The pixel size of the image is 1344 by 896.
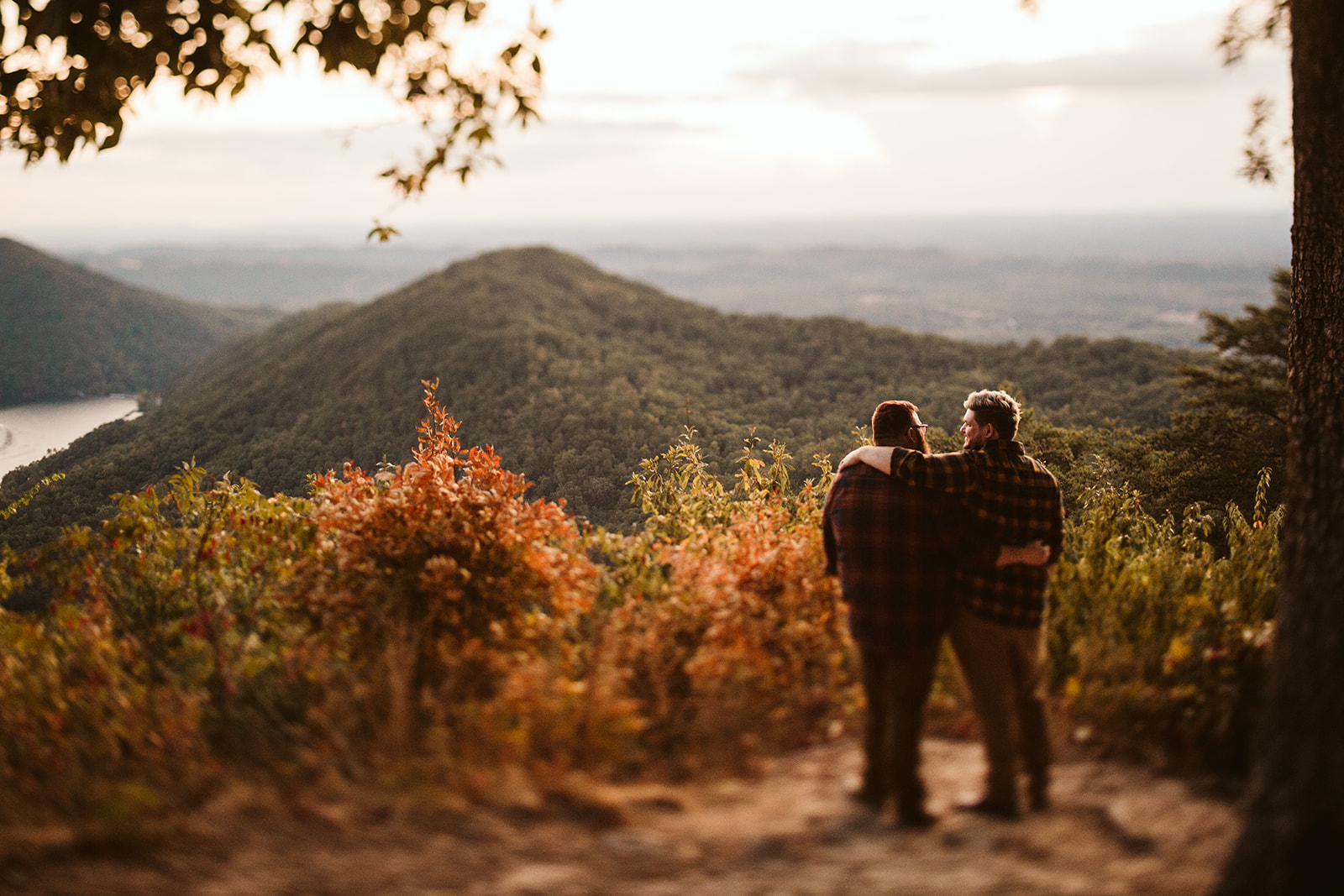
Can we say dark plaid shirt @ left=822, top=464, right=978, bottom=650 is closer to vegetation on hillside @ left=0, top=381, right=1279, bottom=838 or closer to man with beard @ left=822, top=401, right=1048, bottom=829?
man with beard @ left=822, top=401, right=1048, bottom=829

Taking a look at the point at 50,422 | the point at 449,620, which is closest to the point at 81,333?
the point at 50,422

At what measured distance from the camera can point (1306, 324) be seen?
3.68 m

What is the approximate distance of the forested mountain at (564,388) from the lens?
47219 mm

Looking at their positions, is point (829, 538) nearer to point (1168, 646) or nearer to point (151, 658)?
point (1168, 646)

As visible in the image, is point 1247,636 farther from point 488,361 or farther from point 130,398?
point 130,398

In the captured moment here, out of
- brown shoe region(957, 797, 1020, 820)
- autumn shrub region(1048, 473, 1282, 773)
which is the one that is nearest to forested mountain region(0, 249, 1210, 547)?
autumn shrub region(1048, 473, 1282, 773)

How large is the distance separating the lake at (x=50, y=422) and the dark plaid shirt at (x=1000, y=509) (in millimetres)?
80715

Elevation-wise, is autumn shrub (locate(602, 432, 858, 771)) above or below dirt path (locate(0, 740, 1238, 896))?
above

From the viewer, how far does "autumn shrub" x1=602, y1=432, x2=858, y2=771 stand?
3.35m

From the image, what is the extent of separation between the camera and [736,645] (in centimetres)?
374

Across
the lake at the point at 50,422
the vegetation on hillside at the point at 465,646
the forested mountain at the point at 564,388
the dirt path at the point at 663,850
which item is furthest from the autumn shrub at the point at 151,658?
the lake at the point at 50,422

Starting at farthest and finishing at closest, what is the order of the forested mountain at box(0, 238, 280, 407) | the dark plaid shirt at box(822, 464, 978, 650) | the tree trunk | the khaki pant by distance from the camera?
1. the forested mountain at box(0, 238, 280, 407)
2. the dark plaid shirt at box(822, 464, 978, 650)
3. the khaki pant
4. the tree trunk

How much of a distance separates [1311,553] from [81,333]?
180 meters

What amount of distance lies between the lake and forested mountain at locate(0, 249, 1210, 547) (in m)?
10.4
